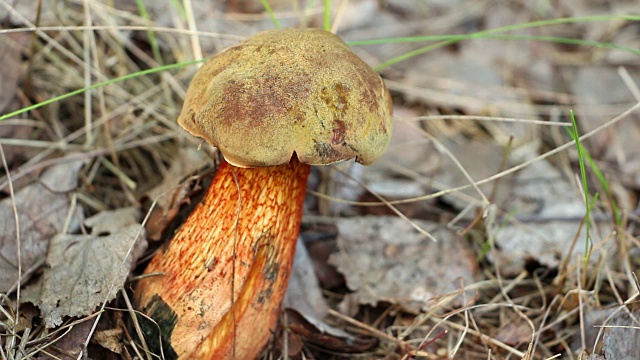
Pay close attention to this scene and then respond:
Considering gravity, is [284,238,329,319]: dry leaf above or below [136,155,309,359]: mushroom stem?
below

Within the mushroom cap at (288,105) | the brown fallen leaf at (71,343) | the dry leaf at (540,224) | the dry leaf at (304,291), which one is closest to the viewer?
the mushroom cap at (288,105)

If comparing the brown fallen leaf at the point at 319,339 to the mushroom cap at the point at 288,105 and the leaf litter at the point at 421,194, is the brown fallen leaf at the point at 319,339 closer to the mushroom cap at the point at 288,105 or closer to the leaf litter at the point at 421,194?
the leaf litter at the point at 421,194

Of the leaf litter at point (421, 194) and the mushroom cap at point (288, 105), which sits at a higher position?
the mushroom cap at point (288, 105)

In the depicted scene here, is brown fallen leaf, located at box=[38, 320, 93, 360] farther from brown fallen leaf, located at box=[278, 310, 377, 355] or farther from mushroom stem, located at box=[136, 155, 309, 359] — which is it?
→ brown fallen leaf, located at box=[278, 310, 377, 355]

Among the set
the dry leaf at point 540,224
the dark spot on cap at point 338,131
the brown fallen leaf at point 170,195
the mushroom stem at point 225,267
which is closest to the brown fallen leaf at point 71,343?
the mushroom stem at point 225,267

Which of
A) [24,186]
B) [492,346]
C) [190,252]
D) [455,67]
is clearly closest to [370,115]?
[190,252]

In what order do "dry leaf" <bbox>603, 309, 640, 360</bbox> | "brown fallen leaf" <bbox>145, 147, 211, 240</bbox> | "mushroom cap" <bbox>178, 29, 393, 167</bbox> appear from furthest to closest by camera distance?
"brown fallen leaf" <bbox>145, 147, 211, 240</bbox>, "dry leaf" <bbox>603, 309, 640, 360</bbox>, "mushroom cap" <bbox>178, 29, 393, 167</bbox>

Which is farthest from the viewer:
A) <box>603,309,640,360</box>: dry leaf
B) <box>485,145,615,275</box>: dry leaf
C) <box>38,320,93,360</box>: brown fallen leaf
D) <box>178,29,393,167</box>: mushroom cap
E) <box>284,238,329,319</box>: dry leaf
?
<box>485,145,615,275</box>: dry leaf

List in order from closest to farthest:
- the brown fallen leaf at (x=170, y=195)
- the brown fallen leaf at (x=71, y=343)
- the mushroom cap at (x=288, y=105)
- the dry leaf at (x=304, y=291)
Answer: the mushroom cap at (x=288, y=105), the brown fallen leaf at (x=71, y=343), the brown fallen leaf at (x=170, y=195), the dry leaf at (x=304, y=291)

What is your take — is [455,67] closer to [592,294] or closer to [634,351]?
[592,294]

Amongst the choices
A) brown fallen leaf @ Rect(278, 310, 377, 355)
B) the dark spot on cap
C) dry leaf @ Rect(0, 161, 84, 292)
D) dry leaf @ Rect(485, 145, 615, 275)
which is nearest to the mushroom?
the dark spot on cap
